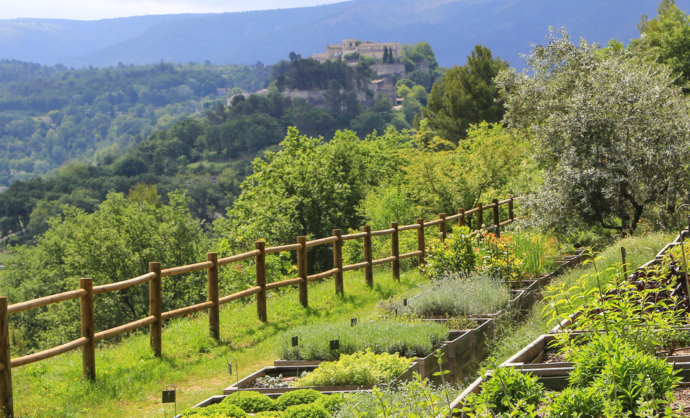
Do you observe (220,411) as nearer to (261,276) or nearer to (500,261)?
Result: (261,276)

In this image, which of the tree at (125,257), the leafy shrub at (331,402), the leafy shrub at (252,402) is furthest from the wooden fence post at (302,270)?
the tree at (125,257)

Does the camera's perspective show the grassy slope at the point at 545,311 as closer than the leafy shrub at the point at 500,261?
Yes

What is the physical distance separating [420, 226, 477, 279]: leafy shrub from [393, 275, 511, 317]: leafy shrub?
5.24 feet

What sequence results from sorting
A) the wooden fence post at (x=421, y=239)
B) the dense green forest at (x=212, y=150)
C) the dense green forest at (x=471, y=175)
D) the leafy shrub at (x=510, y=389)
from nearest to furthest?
the leafy shrub at (x=510, y=389), the wooden fence post at (x=421, y=239), the dense green forest at (x=471, y=175), the dense green forest at (x=212, y=150)

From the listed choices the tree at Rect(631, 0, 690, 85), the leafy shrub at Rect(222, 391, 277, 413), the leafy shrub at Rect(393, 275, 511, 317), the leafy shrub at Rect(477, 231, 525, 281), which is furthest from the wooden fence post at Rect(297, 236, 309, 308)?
the tree at Rect(631, 0, 690, 85)

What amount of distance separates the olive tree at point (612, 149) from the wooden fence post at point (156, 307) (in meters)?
9.93

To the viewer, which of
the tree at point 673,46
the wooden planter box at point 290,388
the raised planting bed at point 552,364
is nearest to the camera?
the raised planting bed at point 552,364

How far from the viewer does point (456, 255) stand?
1030cm

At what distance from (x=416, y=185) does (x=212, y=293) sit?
12.1 m

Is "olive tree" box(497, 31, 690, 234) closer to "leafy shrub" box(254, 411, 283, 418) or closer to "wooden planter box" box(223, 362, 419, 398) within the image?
"wooden planter box" box(223, 362, 419, 398)

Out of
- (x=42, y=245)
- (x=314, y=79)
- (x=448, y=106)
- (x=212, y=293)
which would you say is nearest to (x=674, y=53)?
(x=448, y=106)

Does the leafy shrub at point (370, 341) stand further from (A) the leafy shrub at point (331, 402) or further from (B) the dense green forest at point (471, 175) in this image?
(B) the dense green forest at point (471, 175)

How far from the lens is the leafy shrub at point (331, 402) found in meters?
4.64

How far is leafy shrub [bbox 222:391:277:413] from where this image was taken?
493 centimetres
